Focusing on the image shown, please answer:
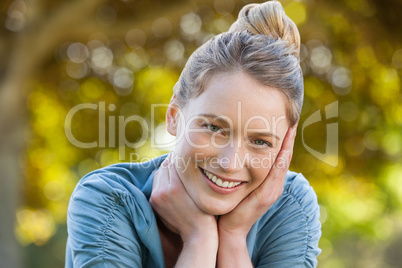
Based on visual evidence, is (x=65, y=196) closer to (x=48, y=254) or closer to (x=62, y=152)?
(x=62, y=152)

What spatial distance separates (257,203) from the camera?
91.7 inches

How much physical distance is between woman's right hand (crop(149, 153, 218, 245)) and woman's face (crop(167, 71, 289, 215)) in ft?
0.10

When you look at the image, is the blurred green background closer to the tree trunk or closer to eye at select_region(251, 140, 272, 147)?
the tree trunk

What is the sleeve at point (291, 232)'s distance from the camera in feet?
7.83

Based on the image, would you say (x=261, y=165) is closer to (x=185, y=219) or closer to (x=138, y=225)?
(x=185, y=219)

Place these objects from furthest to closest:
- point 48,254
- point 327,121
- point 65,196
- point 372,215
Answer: point 48,254
point 372,215
point 65,196
point 327,121

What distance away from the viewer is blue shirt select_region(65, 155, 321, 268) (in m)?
2.13

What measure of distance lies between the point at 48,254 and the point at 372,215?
10259mm

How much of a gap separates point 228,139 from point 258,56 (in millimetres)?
372

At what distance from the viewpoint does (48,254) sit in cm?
1695

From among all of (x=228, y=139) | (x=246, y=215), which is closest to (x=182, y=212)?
(x=246, y=215)

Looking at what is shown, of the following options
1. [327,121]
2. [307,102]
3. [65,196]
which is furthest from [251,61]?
[65,196]

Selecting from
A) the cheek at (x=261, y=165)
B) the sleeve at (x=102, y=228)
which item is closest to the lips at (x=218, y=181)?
the cheek at (x=261, y=165)

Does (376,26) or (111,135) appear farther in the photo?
(111,135)
